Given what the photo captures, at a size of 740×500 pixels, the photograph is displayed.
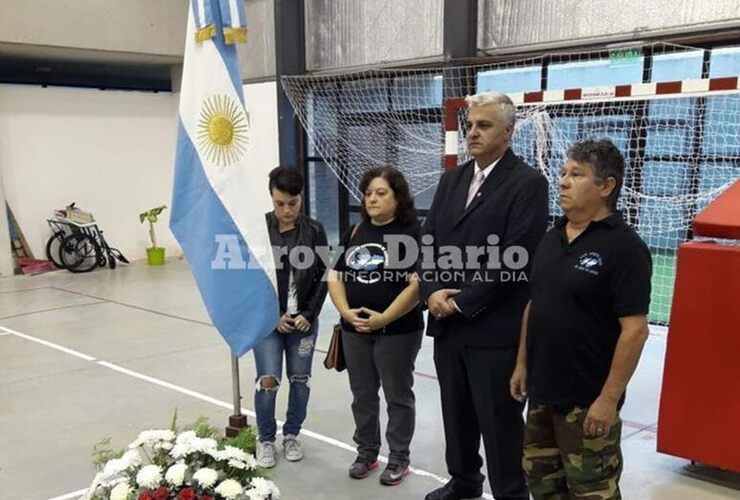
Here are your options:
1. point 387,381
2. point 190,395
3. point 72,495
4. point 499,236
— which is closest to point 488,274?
point 499,236

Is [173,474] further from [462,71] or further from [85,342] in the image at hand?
[462,71]

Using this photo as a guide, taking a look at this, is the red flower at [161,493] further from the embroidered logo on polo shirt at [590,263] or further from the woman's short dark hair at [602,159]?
the woman's short dark hair at [602,159]

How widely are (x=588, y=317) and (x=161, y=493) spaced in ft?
4.23

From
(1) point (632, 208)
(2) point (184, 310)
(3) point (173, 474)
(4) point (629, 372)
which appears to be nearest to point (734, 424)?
(4) point (629, 372)

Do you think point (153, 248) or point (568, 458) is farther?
point (153, 248)

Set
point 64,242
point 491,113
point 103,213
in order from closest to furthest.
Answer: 1. point 491,113
2. point 64,242
3. point 103,213

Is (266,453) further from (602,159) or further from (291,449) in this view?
(602,159)

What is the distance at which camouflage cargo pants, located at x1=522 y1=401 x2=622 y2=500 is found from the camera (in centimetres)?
207

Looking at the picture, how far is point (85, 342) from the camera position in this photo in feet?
17.7

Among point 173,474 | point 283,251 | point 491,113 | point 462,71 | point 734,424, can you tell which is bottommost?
point 734,424

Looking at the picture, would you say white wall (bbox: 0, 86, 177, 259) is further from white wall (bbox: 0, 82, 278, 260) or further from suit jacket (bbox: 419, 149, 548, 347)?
suit jacket (bbox: 419, 149, 548, 347)

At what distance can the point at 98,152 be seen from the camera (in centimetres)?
952

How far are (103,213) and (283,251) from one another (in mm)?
7527

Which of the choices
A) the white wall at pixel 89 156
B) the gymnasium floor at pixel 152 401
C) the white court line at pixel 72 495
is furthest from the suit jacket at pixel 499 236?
the white wall at pixel 89 156
